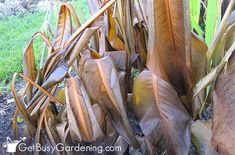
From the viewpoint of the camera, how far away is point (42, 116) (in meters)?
0.72

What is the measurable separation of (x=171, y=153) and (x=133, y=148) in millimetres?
97

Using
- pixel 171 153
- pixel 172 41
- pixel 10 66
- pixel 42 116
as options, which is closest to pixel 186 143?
pixel 171 153

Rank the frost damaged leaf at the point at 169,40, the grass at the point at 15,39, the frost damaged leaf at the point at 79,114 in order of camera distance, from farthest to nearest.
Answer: the grass at the point at 15,39, the frost damaged leaf at the point at 79,114, the frost damaged leaf at the point at 169,40

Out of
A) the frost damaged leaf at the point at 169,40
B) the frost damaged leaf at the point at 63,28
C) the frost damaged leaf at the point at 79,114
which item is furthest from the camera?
the frost damaged leaf at the point at 63,28

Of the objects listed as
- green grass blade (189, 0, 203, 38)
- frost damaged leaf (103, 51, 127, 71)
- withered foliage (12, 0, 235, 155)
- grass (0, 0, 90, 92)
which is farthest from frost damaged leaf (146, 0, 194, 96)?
grass (0, 0, 90, 92)

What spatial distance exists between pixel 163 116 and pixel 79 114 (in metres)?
0.16

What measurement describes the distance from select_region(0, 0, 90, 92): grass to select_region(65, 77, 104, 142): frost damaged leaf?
378mm

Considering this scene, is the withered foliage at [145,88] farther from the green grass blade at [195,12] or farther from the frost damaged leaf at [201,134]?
the green grass blade at [195,12]

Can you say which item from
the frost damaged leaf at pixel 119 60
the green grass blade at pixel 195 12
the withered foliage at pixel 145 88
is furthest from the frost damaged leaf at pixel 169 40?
the green grass blade at pixel 195 12

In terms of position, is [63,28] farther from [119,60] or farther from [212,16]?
[212,16]

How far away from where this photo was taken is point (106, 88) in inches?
24.7

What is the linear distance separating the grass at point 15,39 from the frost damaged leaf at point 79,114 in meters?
0.38

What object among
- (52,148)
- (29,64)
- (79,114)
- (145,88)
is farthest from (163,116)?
(29,64)

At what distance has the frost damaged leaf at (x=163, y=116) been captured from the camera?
59 centimetres
